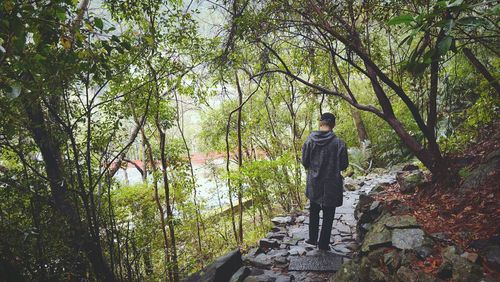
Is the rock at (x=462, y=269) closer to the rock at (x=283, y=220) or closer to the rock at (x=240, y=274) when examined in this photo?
the rock at (x=240, y=274)

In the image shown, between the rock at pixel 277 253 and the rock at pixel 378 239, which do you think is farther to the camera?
the rock at pixel 277 253

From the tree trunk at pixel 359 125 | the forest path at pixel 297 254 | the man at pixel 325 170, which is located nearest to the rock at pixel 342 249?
the forest path at pixel 297 254

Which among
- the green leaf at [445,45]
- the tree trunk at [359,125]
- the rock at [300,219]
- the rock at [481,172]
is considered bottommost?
the rock at [300,219]

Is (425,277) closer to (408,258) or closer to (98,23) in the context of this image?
(408,258)

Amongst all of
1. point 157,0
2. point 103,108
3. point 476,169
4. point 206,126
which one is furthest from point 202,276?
point 206,126

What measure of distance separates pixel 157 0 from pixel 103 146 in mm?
2500

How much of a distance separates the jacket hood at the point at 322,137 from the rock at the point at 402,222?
1226 millimetres

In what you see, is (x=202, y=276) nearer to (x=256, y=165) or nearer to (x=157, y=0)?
(x=256, y=165)

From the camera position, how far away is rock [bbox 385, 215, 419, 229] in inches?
116

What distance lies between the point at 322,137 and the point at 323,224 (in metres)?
1.19

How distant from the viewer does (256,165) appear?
7.02 meters

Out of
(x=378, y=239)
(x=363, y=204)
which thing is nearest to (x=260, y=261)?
(x=378, y=239)

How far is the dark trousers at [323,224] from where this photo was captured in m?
3.92

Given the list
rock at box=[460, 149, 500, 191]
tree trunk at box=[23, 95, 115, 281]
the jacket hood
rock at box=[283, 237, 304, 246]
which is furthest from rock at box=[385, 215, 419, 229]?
tree trunk at box=[23, 95, 115, 281]
